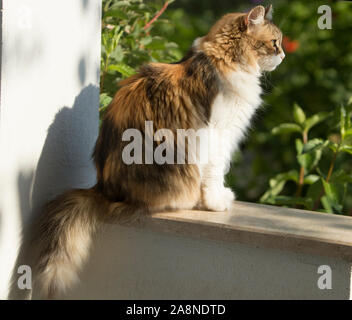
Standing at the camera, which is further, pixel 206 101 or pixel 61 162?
pixel 61 162

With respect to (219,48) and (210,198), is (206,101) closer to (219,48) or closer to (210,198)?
(219,48)

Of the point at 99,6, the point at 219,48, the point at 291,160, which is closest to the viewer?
the point at 219,48

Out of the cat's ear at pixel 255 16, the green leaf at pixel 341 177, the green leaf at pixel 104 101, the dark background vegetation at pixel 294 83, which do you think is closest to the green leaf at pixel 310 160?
the green leaf at pixel 341 177

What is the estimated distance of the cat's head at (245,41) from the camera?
5.92 feet

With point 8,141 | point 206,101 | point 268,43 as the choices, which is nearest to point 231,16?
point 268,43

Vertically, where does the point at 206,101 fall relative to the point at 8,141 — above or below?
above

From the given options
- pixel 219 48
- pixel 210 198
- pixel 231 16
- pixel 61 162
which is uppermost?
pixel 231 16

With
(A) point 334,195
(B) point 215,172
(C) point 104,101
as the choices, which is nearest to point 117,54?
(C) point 104,101

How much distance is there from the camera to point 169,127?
5.71ft

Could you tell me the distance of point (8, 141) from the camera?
1514 mm

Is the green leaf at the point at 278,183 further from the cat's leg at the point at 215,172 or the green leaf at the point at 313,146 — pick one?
the cat's leg at the point at 215,172

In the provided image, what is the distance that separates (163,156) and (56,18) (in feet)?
2.03

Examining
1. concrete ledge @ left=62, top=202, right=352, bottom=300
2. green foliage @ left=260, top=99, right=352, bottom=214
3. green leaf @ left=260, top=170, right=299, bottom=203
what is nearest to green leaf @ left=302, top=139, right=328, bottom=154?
green foliage @ left=260, top=99, right=352, bottom=214

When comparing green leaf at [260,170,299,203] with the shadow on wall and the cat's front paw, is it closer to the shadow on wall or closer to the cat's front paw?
the cat's front paw
